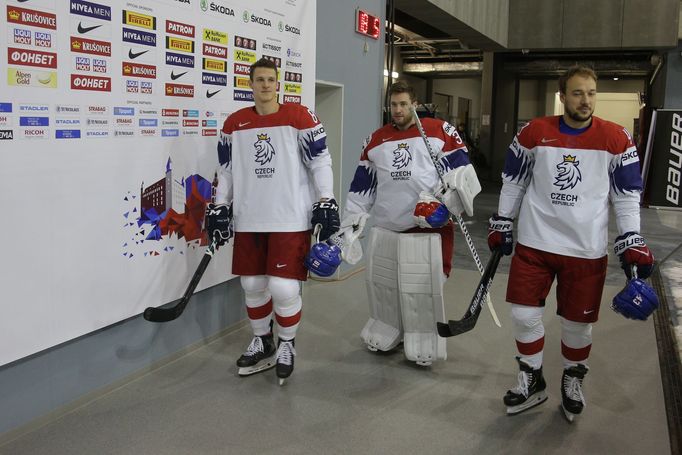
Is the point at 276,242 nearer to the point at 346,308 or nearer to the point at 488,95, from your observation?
the point at 346,308

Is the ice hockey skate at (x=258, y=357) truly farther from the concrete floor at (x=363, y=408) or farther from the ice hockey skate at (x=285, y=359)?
Result: the ice hockey skate at (x=285, y=359)

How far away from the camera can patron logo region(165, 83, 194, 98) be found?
3182 mm

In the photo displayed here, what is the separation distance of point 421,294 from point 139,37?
187 centimetres

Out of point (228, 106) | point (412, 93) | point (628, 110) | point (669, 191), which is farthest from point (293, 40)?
point (628, 110)

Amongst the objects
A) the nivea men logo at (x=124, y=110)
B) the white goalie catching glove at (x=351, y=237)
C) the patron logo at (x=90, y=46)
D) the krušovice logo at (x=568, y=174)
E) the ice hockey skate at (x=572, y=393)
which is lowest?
the ice hockey skate at (x=572, y=393)

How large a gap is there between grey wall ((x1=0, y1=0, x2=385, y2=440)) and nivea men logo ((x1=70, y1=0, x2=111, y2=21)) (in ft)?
4.60

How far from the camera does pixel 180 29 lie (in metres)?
3.21

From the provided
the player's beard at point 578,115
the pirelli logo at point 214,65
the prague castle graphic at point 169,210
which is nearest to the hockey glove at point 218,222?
the prague castle graphic at point 169,210

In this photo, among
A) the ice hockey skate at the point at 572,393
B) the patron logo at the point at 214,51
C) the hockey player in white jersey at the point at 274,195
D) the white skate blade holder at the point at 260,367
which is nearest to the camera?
the ice hockey skate at the point at 572,393

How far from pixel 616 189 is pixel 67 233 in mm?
2300

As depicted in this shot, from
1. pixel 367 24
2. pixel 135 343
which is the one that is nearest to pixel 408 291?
pixel 135 343

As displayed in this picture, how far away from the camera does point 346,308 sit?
453 centimetres

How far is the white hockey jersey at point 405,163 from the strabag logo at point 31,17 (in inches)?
65.1

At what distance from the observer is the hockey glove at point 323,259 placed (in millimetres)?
3004
